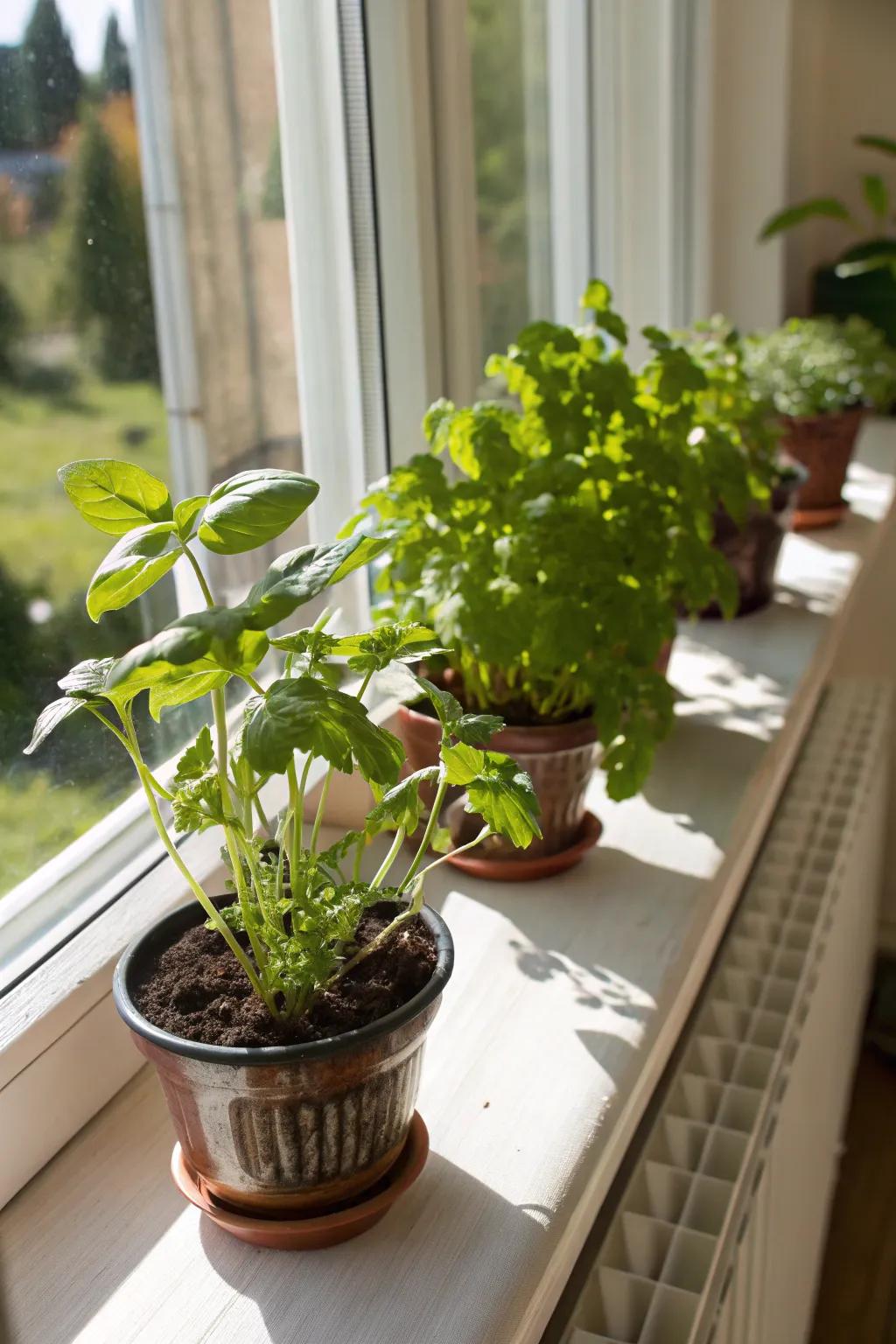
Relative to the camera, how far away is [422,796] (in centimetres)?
103

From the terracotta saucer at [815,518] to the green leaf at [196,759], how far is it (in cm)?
148

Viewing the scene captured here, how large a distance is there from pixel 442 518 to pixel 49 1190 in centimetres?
52

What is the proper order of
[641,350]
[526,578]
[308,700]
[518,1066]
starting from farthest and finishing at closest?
[641,350] < [526,578] < [518,1066] < [308,700]

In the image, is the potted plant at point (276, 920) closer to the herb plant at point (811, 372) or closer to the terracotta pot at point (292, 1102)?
the terracotta pot at point (292, 1102)

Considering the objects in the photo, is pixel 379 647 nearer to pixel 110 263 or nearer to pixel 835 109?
pixel 110 263

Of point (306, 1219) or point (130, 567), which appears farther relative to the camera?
point (306, 1219)

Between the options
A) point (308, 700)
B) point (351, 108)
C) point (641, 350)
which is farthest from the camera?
point (641, 350)

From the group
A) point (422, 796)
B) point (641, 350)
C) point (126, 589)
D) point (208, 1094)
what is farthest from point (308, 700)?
point (641, 350)

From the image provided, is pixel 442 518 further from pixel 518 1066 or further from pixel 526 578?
pixel 518 1066

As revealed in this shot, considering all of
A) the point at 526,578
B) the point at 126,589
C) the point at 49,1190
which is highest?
the point at 126,589

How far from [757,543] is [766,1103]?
0.76 metres

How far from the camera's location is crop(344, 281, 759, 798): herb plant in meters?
0.92

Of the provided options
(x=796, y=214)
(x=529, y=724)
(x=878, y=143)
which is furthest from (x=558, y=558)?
(x=878, y=143)

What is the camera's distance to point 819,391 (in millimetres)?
1807
